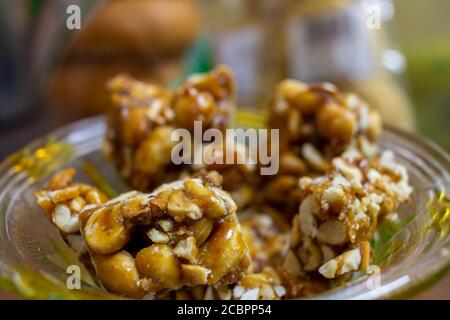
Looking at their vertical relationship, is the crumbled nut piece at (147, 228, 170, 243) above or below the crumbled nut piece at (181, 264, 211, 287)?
above

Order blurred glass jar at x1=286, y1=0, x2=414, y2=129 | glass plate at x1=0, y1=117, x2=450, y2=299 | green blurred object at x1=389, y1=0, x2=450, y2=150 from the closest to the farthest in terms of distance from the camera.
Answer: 1. glass plate at x1=0, y1=117, x2=450, y2=299
2. blurred glass jar at x1=286, y1=0, x2=414, y2=129
3. green blurred object at x1=389, y1=0, x2=450, y2=150

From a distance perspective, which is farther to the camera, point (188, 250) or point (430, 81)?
point (430, 81)

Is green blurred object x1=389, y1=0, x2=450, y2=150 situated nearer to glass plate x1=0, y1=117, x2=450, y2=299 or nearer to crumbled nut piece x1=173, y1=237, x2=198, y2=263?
glass plate x1=0, y1=117, x2=450, y2=299

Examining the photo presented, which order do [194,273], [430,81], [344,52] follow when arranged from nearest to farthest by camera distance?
[194,273], [344,52], [430,81]

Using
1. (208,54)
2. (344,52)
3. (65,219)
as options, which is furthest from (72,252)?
(208,54)

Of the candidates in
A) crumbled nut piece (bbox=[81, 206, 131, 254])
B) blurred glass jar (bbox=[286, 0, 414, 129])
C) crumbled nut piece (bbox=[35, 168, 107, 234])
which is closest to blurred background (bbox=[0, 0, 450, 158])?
blurred glass jar (bbox=[286, 0, 414, 129])

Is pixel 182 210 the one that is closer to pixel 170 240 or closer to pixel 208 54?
pixel 170 240

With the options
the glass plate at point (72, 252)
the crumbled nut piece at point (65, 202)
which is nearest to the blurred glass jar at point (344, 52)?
the glass plate at point (72, 252)

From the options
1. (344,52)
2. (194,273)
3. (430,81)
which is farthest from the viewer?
(430,81)
